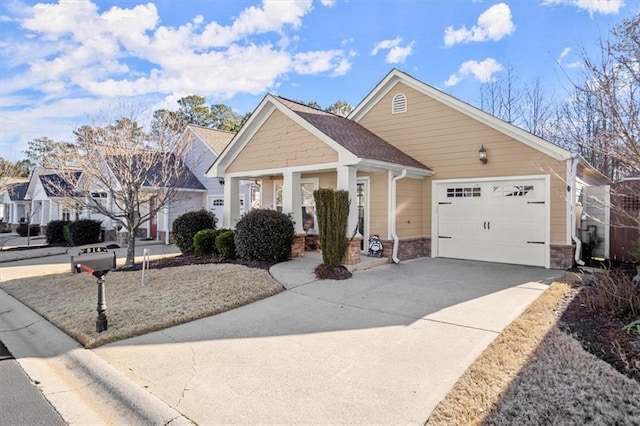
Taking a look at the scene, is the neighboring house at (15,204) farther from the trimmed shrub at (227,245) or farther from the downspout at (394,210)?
the downspout at (394,210)

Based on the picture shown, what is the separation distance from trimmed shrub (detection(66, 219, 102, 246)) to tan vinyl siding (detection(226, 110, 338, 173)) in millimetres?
10876

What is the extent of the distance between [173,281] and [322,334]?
184 inches

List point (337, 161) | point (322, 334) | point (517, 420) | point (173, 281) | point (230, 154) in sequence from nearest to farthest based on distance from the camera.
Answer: point (517, 420) → point (322, 334) → point (173, 281) → point (337, 161) → point (230, 154)

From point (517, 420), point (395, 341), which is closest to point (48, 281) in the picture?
point (395, 341)

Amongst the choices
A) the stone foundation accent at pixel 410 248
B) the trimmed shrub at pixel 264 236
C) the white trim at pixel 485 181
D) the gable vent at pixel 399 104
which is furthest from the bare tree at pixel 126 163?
the white trim at pixel 485 181

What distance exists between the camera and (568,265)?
9.41 meters

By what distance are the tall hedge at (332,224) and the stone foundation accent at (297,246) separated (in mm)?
1990

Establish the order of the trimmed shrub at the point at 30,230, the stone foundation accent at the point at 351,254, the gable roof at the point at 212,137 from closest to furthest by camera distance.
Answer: the stone foundation accent at the point at 351,254
the gable roof at the point at 212,137
the trimmed shrub at the point at 30,230

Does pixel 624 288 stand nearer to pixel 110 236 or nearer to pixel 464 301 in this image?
pixel 464 301

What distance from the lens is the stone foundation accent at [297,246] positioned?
10.6 meters

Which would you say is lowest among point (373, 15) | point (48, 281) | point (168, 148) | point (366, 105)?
point (48, 281)

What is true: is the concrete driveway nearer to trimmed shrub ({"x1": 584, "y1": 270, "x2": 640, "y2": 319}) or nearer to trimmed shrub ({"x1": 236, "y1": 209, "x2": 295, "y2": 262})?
trimmed shrub ({"x1": 584, "y1": 270, "x2": 640, "y2": 319})

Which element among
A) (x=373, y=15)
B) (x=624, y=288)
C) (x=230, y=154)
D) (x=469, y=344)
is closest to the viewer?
(x=469, y=344)

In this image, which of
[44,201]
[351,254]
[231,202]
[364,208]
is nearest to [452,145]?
[364,208]
